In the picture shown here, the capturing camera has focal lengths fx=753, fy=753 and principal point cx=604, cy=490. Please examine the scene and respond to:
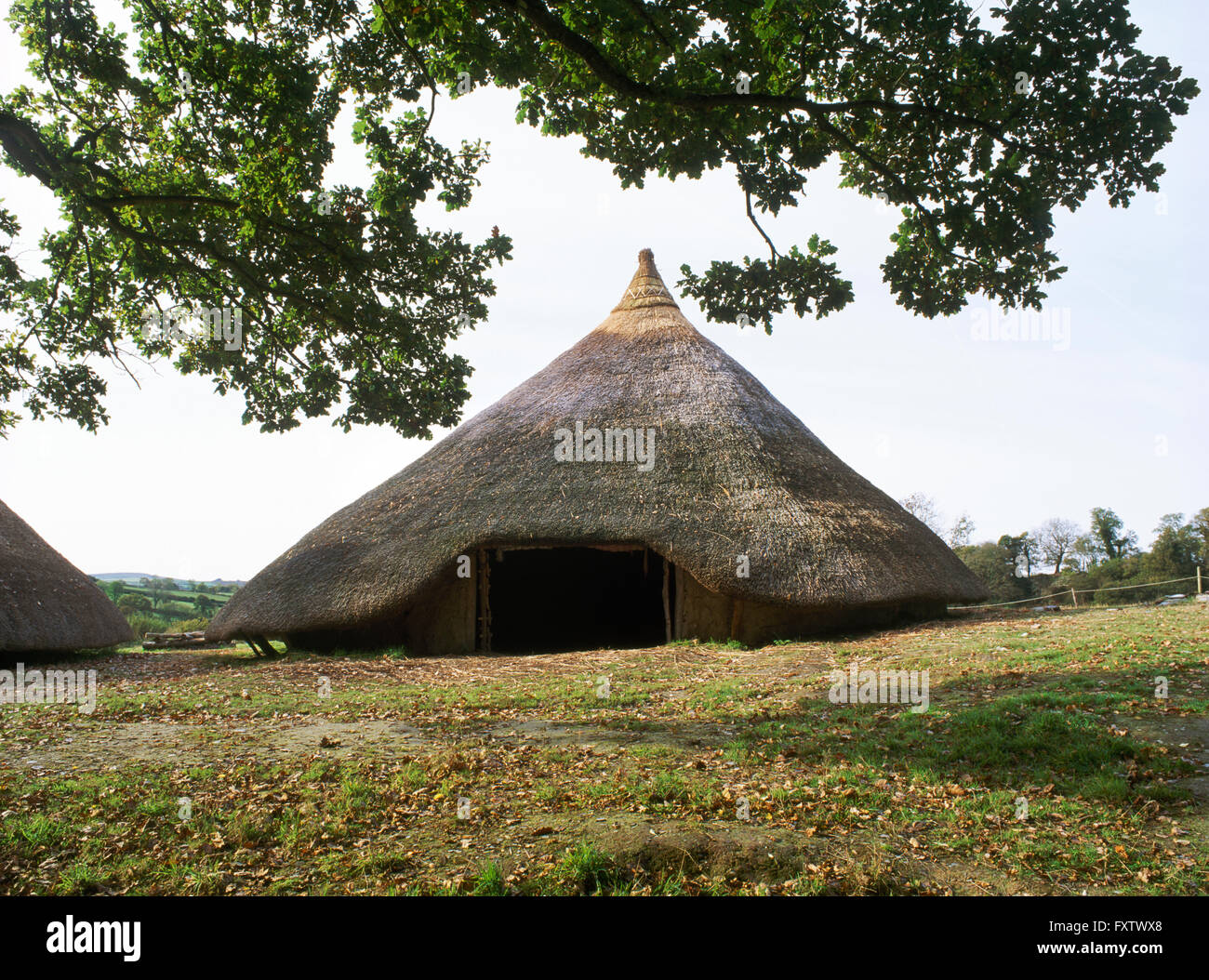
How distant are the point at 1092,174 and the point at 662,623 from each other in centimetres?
1458

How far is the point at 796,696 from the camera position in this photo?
8883 millimetres

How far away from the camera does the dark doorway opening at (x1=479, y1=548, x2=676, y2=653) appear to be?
66.3 ft

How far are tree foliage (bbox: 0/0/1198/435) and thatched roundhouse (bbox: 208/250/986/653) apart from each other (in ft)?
10.3

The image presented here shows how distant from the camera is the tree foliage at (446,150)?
761 cm

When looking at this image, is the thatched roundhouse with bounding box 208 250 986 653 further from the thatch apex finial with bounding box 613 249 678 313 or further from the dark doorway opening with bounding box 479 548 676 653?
the thatch apex finial with bounding box 613 249 678 313

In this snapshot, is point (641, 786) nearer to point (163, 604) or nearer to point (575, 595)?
point (575, 595)

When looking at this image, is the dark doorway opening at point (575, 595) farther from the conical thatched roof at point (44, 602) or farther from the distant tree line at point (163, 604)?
the distant tree line at point (163, 604)

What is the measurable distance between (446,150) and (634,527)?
698 centimetres

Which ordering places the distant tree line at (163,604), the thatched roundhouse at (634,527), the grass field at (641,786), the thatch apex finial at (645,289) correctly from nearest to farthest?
the grass field at (641,786), the thatched roundhouse at (634,527), the thatch apex finial at (645,289), the distant tree line at (163,604)

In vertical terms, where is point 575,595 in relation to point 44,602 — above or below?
below

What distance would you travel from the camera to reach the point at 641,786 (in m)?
5.74

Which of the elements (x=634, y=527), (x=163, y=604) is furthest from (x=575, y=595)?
(x=163, y=604)

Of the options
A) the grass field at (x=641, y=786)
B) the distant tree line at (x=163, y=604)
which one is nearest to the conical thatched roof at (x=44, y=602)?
the grass field at (x=641, y=786)

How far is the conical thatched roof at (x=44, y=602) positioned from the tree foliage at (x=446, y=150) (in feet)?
13.7
